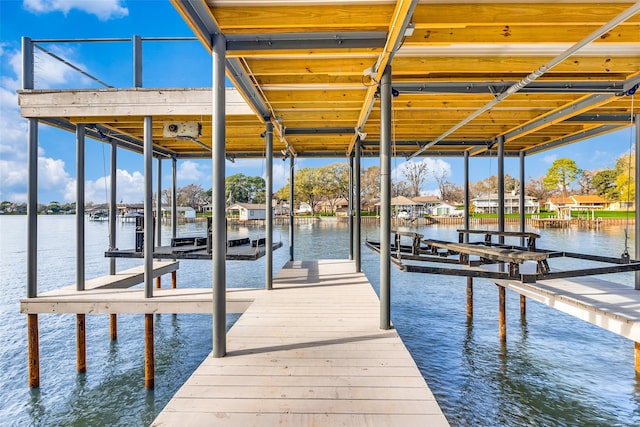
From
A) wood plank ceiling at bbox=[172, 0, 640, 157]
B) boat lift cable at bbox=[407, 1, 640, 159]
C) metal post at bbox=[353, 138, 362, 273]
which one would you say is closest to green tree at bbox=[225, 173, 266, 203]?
metal post at bbox=[353, 138, 362, 273]

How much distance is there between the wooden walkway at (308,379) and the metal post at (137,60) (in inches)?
180

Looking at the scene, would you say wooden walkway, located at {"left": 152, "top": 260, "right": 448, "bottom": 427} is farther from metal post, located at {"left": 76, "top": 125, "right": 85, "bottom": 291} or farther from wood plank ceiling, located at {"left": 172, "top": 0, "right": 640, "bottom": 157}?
metal post, located at {"left": 76, "top": 125, "right": 85, "bottom": 291}

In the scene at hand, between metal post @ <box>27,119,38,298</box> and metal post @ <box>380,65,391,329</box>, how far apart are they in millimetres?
5585

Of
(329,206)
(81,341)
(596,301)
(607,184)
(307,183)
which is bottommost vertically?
(81,341)

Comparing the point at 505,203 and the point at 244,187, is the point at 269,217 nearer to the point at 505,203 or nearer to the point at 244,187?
the point at 505,203

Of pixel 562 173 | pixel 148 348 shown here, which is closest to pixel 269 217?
pixel 148 348

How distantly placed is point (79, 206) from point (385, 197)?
578 centimetres

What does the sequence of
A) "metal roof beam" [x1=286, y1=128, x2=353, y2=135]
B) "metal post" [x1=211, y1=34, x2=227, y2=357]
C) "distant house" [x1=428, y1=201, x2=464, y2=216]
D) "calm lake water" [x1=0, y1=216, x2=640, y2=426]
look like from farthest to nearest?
1. "distant house" [x1=428, y1=201, x2=464, y2=216]
2. "metal roof beam" [x1=286, y1=128, x2=353, y2=135]
3. "calm lake water" [x1=0, y1=216, x2=640, y2=426]
4. "metal post" [x1=211, y1=34, x2=227, y2=357]

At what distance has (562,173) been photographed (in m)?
53.2

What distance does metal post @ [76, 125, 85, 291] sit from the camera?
6.05m

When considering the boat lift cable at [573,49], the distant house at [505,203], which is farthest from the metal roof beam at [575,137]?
the distant house at [505,203]

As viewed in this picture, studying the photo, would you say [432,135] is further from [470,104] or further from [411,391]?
[411,391]

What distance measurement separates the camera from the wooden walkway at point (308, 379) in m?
2.14

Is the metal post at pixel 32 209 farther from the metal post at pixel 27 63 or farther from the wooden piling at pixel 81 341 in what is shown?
the wooden piling at pixel 81 341
